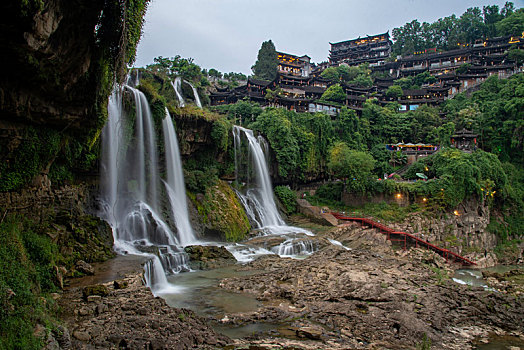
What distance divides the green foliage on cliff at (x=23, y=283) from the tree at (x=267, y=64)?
172 feet

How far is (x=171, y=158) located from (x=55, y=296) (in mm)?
14267

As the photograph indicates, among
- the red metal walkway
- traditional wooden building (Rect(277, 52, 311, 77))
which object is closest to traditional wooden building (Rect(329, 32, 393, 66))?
traditional wooden building (Rect(277, 52, 311, 77))

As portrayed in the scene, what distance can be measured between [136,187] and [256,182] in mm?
12333

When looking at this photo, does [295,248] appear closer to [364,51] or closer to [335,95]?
[335,95]

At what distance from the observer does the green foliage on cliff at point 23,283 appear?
5637mm

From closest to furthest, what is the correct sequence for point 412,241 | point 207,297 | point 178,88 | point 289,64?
point 207,297 → point 412,241 → point 178,88 → point 289,64

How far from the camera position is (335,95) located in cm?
4950

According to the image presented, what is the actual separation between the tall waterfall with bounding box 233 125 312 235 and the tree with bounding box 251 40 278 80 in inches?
1209

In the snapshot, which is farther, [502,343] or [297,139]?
[297,139]

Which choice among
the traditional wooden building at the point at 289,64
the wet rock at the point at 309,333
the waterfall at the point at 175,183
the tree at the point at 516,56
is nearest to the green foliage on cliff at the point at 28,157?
the waterfall at the point at 175,183

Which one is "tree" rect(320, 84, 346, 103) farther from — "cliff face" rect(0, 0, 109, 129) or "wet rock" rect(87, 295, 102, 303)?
"wet rock" rect(87, 295, 102, 303)

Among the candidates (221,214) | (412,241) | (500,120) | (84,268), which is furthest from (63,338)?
(500,120)

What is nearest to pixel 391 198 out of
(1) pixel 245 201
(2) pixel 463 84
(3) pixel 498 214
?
(3) pixel 498 214

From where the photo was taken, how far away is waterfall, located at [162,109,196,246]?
1959 cm
